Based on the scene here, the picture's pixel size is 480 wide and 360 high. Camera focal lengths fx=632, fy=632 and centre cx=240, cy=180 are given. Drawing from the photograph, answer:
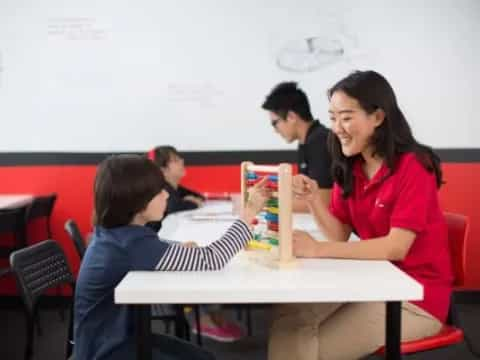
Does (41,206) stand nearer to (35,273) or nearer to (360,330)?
(35,273)

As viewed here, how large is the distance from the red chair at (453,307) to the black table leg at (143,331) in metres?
0.71

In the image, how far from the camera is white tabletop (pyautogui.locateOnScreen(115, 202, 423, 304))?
164cm

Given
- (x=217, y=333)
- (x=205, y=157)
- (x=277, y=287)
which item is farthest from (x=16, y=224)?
(x=277, y=287)

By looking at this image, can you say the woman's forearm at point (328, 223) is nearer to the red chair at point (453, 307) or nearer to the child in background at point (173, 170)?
the red chair at point (453, 307)

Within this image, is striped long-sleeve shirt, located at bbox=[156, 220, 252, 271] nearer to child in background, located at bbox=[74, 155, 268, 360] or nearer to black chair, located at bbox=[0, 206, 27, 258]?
child in background, located at bbox=[74, 155, 268, 360]


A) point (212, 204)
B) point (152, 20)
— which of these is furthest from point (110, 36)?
point (212, 204)

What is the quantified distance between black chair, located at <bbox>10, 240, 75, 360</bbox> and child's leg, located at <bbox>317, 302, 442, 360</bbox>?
3.38ft

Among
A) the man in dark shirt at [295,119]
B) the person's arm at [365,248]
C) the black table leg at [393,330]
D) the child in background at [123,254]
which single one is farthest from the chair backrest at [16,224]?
the black table leg at [393,330]

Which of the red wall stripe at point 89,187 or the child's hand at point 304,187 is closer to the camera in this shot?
the child's hand at point 304,187

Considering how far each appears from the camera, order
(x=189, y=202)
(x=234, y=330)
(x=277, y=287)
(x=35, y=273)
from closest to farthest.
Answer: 1. (x=277, y=287)
2. (x=35, y=273)
3. (x=189, y=202)
4. (x=234, y=330)

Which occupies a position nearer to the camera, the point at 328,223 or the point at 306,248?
the point at 306,248

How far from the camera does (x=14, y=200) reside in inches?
171

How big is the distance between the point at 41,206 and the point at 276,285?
3066 mm

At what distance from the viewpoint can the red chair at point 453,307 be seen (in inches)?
77.7
